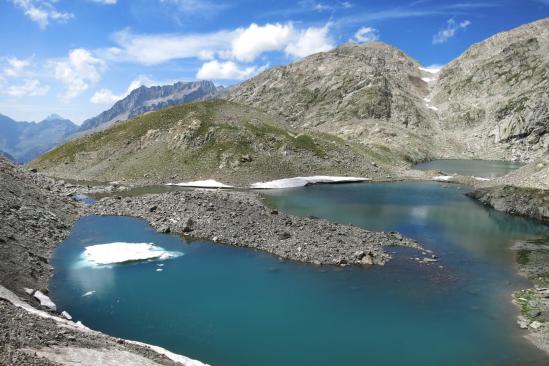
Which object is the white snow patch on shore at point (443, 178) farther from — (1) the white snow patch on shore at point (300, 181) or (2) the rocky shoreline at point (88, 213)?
(2) the rocky shoreline at point (88, 213)

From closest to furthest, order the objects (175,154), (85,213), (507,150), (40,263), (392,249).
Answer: (40,263)
(392,249)
(85,213)
(175,154)
(507,150)

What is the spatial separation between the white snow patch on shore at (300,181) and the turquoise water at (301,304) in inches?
1473

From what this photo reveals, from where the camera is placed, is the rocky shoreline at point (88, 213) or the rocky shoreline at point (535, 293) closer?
the rocky shoreline at point (88, 213)

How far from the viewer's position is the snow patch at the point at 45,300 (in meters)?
29.6

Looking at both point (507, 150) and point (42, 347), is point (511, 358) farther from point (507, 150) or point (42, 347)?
point (507, 150)

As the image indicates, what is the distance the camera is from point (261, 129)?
107000mm

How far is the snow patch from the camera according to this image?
29.6m

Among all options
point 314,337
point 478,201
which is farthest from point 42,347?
point 478,201

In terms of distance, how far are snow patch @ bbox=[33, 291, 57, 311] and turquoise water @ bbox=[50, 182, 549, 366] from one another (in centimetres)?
129

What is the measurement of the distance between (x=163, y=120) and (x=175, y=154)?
674 inches

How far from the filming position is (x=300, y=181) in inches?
3565

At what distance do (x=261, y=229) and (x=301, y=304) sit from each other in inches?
709

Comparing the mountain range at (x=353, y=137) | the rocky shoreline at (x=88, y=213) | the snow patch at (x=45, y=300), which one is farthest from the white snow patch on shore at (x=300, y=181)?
the snow patch at (x=45, y=300)

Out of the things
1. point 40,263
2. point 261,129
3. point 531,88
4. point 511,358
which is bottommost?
point 511,358
